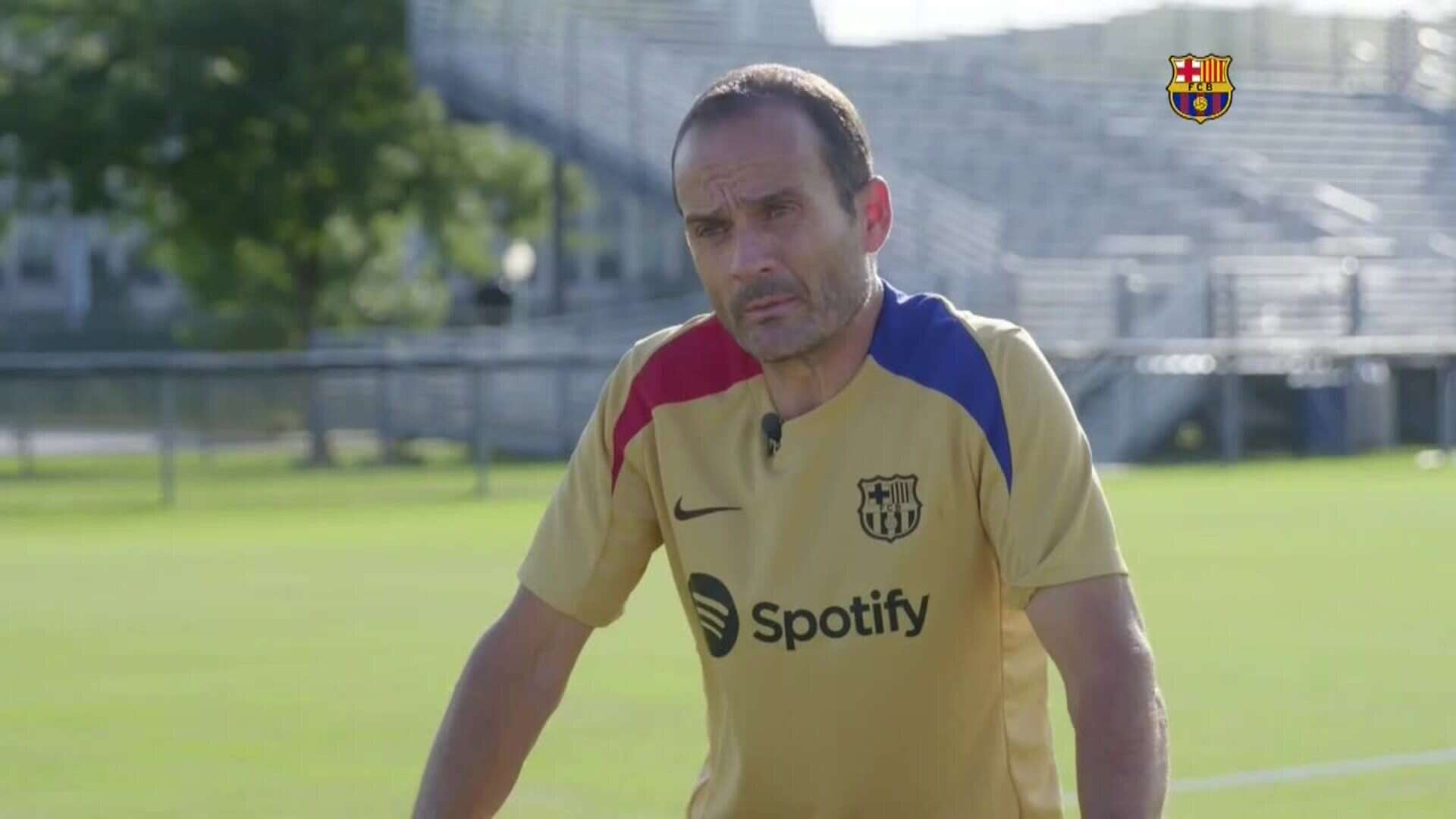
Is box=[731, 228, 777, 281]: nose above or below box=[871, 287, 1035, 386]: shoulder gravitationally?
above

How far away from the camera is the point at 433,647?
38.5ft

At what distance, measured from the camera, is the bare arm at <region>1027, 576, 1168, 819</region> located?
3338 millimetres

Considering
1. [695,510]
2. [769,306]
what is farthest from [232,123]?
[769,306]

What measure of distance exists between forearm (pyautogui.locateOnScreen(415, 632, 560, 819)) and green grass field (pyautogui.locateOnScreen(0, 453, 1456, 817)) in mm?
3675

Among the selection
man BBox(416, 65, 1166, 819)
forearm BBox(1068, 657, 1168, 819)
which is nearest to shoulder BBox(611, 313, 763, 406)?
man BBox(416, 65, 1166, 819)

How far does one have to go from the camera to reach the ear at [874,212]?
3646 millimetres

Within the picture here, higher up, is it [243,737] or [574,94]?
[574,94]

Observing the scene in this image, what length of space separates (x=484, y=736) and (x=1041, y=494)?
2.98 ft

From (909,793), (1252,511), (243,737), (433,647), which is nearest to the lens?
(909,793)

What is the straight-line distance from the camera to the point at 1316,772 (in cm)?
797

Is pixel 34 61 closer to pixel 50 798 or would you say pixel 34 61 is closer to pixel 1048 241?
pixel 1048 241

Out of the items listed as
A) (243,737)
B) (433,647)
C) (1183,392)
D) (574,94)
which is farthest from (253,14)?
(243,737)

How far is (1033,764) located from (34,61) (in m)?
34.8

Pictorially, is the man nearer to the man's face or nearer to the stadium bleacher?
the man's face
